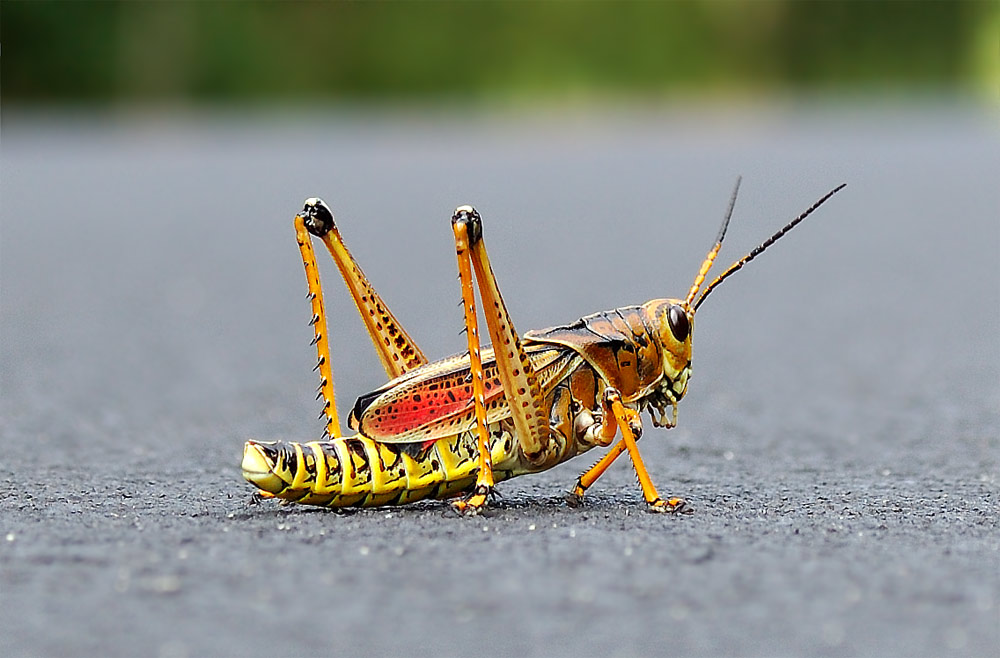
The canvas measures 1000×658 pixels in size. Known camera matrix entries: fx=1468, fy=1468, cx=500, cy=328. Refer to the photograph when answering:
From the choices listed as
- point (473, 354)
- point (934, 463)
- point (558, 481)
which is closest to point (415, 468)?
point (473, 354)

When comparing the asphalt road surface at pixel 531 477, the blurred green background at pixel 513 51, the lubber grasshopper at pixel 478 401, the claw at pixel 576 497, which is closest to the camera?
the asphalt road surface at pixel 531 477

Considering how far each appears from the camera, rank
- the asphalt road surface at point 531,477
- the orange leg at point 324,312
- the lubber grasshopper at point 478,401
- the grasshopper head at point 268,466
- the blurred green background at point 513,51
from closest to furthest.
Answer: the asphalt road surface at point 531,477 → the grasshopper head at point 268,466 → the lubber grasshopper at point 478,401 → the orange leg at point 324,312 → the blurred green background at point 513,51

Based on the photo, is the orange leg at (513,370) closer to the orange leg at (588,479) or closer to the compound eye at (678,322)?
the orange leg at (588,479)

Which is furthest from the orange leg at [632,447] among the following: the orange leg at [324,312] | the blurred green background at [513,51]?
the blurred green background at [513,51]

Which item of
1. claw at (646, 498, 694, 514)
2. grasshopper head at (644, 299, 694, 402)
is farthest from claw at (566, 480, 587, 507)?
grasshopper head at (644, 299, 694, 402)

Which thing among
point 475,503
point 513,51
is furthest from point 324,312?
point 513,51

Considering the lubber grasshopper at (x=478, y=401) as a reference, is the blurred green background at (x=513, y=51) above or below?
above

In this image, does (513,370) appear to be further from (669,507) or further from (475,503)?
(669,507)
